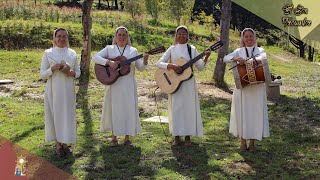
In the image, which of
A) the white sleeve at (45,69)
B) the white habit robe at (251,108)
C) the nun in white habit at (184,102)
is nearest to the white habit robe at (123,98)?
the nun in white habit at (184,102)

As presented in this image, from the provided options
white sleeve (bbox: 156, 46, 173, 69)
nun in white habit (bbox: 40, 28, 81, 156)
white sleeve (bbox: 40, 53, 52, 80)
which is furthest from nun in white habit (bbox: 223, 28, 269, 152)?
white sleeve (bbox: 40, 53, 52, 80)

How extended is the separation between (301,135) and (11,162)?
199 inches

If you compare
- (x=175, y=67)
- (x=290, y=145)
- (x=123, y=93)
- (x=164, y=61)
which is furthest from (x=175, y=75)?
(x=290, y=145)

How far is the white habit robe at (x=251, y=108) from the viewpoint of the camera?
21.8ft

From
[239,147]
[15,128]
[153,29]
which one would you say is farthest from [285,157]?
[153,29]

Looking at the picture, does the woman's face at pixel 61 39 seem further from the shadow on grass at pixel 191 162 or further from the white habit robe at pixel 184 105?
the shadow on grass at pixel 191 162

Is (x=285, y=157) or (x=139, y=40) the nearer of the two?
(x=285, y=157)

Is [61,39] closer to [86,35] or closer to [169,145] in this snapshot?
[169,145]

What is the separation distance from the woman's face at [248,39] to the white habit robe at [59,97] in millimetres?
2544

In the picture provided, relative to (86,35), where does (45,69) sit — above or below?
below

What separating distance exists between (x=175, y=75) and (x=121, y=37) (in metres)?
1.02

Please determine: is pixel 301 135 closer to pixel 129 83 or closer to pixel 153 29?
pixel 129 83

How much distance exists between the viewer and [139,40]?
1995cm

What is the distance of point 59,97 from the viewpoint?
6.38 meters
